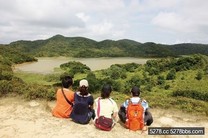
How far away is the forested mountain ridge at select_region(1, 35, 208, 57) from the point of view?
346 ft

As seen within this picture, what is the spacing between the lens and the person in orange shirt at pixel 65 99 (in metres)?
7.01

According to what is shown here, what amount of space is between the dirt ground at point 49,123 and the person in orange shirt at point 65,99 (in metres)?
0.19

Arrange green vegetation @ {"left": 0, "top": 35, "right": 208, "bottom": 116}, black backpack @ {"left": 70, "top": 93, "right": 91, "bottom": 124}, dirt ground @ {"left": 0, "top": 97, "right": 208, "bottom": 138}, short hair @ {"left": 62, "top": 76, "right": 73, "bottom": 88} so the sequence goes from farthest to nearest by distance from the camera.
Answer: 1. green vegetation @ {"left": 0, "top": 35, "right": 208, "bottom": 116}
2. short hair @ {"left": 62, "top": 76, "right": 73, "bottom": 88}
3. black backpack @ {"left": 70, "top": 93, "right": 91, "bottom": 124}
4. dirt ground @ {"left": 0, "top": 97, "right": 208, "bottom": 138}

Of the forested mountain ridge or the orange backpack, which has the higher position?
the forested mountain ridge

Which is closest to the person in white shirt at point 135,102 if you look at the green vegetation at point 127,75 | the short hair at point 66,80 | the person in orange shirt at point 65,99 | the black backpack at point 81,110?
the black backpack at point 81,110

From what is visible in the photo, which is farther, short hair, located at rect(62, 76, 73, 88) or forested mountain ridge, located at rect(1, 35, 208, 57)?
forested mountain ridge, located at rect(1, 35, 208, 57)

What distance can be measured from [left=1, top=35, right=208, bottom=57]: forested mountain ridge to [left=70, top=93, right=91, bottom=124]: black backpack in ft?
299

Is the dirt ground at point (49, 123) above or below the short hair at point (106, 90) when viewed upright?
below

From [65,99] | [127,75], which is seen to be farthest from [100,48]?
[65,99]

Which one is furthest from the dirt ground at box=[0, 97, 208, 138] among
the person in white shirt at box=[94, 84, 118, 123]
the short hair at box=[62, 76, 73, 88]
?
the short hair at box=[62, 76, 73, 88]

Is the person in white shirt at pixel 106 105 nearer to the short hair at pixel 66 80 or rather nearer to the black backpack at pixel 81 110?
the black backpack at pixel 81 110

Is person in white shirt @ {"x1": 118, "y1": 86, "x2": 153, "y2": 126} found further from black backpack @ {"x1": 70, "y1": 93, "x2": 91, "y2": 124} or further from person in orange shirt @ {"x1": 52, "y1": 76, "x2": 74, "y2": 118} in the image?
person in orange shirt @ {"x1": 52, "y1": 76, "x2": 74, "y2": 118}

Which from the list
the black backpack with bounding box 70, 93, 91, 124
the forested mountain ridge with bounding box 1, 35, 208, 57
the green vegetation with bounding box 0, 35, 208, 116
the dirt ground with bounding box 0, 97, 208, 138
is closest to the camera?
the dirt ground with bounding box 0, 97, 208, 138

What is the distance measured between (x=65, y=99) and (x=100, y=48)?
374 ft
